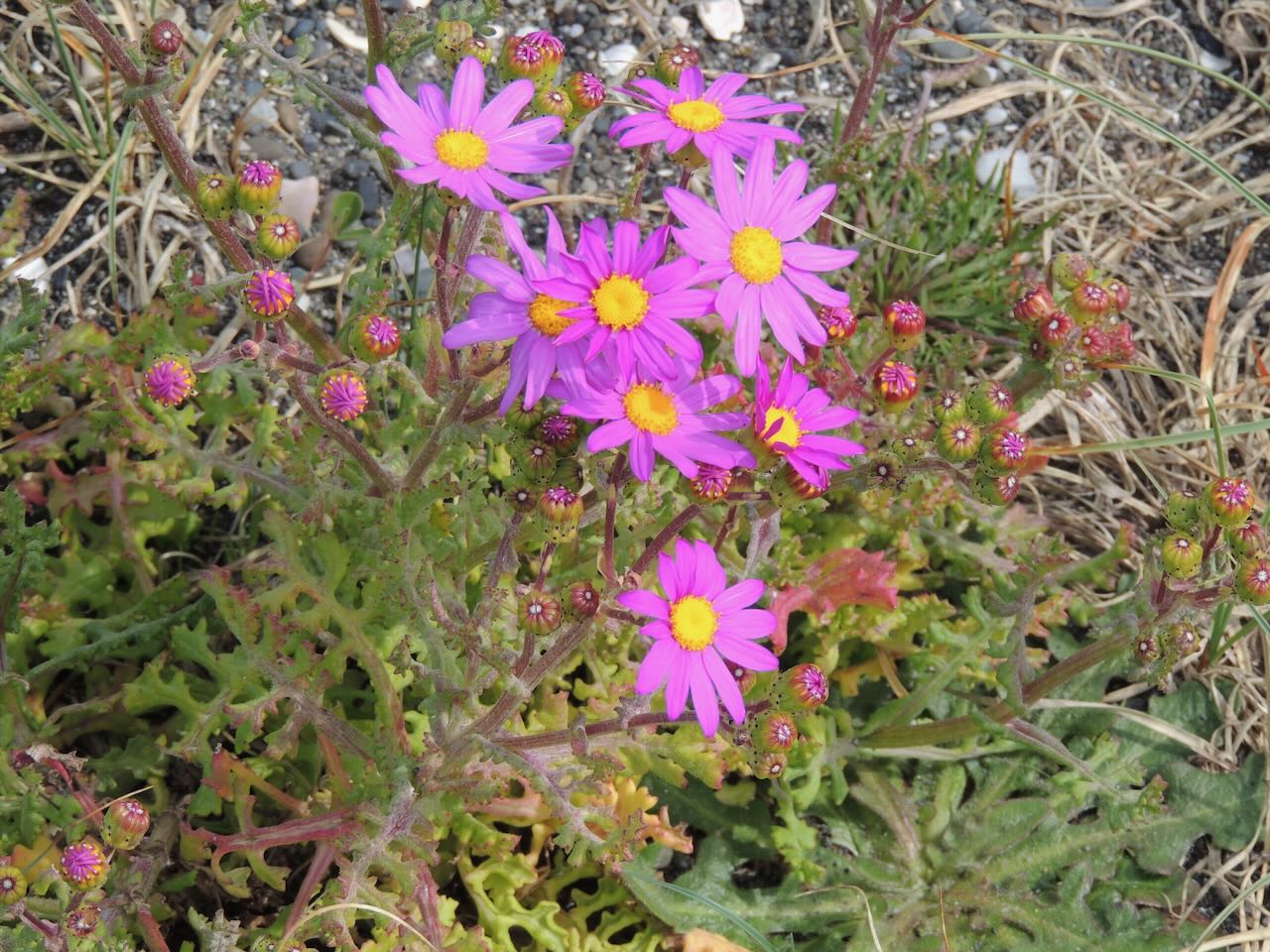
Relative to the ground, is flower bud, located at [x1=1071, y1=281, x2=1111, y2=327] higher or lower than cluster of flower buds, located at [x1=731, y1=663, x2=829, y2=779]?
higher

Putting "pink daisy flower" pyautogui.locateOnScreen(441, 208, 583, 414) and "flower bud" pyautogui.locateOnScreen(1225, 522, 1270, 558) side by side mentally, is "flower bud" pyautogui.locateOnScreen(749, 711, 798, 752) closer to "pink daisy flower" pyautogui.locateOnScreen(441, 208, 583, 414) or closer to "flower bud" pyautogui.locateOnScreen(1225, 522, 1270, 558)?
"pink daisy flower" pyautogui.locateOnScreen(441, 208, 583, 414)

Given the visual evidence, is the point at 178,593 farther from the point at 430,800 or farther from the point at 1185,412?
the point at 1185,412

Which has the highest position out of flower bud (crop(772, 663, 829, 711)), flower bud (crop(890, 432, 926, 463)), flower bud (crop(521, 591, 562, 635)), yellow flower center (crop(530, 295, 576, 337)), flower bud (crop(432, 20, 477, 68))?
flower bud (crop(432, 20, 477, 68))

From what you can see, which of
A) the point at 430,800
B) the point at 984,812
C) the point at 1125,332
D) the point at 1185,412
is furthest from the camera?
the point at 1185,412

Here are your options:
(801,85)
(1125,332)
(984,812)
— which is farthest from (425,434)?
(801,85)

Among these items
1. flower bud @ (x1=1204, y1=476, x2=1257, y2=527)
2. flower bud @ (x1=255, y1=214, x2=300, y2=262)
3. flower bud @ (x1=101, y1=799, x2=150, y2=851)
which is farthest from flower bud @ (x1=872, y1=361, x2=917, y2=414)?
flower bud @ (x1=101, y1=799, x2=150, y2=851)

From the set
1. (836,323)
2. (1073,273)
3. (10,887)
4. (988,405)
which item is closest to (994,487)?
(988,405)
